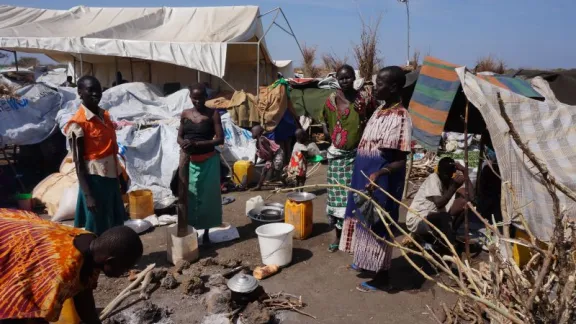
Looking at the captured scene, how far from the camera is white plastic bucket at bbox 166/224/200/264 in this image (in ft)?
13.8

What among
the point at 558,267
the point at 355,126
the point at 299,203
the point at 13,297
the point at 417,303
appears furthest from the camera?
the point at 299,203

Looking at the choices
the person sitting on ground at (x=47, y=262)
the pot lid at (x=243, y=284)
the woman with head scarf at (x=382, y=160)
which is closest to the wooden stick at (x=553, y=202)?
the person sitting on ground at (x=47, y=262)

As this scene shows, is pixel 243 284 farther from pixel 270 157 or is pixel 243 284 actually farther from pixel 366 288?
pixel 270 157

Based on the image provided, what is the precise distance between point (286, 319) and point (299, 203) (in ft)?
5.57

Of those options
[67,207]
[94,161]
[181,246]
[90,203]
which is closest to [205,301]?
[181,246]

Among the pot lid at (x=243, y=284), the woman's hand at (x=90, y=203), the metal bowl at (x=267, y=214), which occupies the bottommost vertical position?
the metal bowl at (x=267, y=214)

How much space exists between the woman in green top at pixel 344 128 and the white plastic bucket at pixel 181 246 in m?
1.46

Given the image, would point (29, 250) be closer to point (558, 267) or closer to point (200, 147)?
point (558, 267)

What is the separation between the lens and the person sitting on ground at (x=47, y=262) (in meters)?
1.74

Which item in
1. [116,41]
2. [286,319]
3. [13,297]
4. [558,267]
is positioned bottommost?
[286,319]

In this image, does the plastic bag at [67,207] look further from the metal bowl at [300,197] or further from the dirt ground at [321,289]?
the metal bowl at [300,197]

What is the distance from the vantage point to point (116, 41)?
1005 centimetres

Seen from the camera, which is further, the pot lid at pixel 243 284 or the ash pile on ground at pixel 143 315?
the pot lid at pixel 243 284


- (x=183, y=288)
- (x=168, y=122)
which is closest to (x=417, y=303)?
(x=183, y=288)
